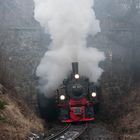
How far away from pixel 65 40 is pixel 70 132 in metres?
6.08

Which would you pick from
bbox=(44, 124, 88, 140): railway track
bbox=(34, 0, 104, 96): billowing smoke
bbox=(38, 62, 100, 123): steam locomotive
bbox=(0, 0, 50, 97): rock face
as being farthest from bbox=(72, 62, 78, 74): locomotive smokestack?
bbox=(0, 0, 50, 97): rock face

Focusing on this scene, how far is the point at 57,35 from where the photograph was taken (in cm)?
2050

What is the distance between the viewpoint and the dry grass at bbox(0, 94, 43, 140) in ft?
42.7

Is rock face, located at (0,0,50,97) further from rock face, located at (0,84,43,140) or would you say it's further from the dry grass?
the dry grass

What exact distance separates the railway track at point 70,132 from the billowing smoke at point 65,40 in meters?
3.81

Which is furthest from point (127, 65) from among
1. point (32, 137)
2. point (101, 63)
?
point (32, 137)

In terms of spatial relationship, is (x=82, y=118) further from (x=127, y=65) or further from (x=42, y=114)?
(x=127, y=65)

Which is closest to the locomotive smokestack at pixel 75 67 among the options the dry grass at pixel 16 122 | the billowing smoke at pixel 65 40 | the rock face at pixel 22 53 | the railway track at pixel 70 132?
the billowing smoke at pixel 65 40

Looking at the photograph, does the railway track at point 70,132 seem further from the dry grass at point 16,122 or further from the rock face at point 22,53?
the rock face at point 22,53

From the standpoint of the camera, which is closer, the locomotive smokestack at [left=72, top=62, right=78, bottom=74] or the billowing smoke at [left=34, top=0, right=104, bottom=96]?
the locomotive smokestack at [left=72, top=62, right=78, bottom=74]

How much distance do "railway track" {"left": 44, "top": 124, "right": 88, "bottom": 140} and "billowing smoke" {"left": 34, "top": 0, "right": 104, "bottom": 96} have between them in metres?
3.81

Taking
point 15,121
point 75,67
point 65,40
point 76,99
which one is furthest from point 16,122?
point 65,40

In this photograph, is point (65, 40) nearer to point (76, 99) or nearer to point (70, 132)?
point (76, 99)

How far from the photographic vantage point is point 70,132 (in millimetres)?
16391
